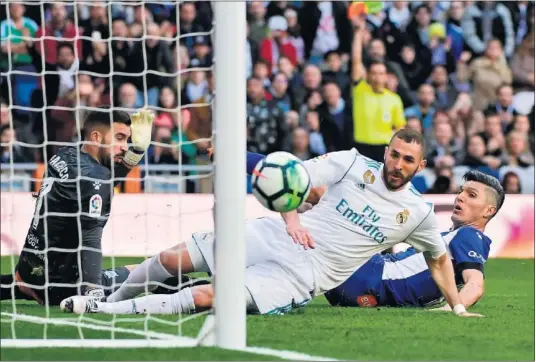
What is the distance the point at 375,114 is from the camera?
14.1 metres

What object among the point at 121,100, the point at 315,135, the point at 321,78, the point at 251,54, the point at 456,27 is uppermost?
the point at 456,27

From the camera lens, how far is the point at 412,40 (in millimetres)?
15242

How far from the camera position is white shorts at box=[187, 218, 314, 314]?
24.6 ft

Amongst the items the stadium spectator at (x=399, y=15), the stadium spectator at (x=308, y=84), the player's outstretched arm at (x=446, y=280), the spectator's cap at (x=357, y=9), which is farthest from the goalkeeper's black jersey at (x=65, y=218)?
the stadium spectator at (x=399, y=15)

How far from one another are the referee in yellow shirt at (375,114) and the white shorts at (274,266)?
6.46m

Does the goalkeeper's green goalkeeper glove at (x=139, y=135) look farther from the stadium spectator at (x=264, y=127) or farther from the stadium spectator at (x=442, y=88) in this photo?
the stadium spectator at (x=442, y=88)

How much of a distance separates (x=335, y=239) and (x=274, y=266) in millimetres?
461

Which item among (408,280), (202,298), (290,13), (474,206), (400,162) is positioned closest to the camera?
(202,298)

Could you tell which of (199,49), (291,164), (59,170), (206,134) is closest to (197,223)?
(206,134)

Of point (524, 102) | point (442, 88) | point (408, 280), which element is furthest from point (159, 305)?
point (524, 102)

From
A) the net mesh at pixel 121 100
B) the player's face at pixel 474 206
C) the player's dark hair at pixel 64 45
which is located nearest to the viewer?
the player's face at pixel 474 206

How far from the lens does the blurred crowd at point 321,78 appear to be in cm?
1398

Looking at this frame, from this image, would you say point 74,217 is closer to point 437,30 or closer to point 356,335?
point 356,335

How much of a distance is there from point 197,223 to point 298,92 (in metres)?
2.51
